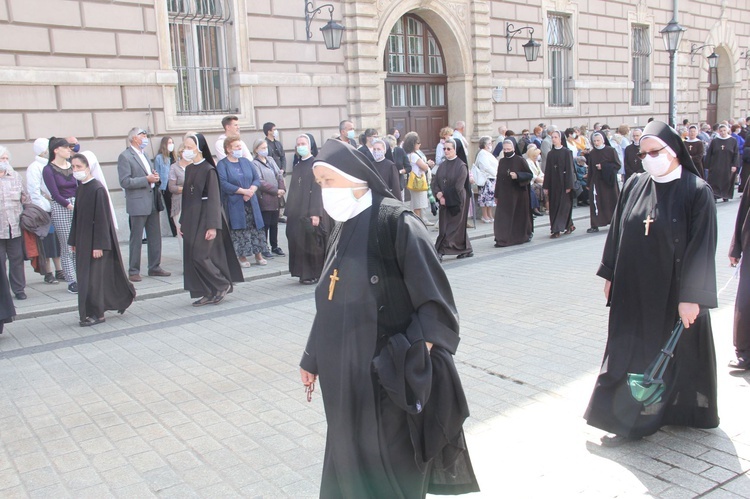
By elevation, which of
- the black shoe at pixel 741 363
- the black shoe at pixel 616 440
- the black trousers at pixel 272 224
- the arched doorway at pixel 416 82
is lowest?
the black shoe at pixel 616 440

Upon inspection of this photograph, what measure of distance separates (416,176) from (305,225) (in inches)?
155

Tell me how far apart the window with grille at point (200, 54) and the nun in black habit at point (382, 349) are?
11501mm

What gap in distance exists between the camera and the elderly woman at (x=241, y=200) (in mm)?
10391

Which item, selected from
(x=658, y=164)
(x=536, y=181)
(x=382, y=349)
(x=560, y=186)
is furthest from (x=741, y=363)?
(x=536, y=181)

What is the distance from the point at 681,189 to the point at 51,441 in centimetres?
414

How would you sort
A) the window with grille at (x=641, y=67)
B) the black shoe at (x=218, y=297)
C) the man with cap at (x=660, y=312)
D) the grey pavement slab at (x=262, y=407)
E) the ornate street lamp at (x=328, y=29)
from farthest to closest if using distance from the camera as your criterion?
the window with grille at (x=641, y=67), the ornate street lamp at (x=328, y=29), the black shoe at (x=218, y=297), the man with cap at (x=660, y=312), the grey pavement slab at (x=262, y=407)

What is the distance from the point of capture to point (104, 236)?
766cm

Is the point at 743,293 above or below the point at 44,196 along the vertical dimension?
below

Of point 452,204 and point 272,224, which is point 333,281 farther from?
point 272,224

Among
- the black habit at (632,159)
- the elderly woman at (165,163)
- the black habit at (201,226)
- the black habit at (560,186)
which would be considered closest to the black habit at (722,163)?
the black habit at (632,159)

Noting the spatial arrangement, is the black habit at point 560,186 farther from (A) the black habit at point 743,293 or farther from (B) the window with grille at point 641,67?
(B) the window with grille at point 641,67

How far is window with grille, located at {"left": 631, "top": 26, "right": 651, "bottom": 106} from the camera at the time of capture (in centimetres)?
2575

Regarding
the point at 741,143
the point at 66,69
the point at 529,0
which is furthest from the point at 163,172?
the point at 741,143

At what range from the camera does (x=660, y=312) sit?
4.10 m
